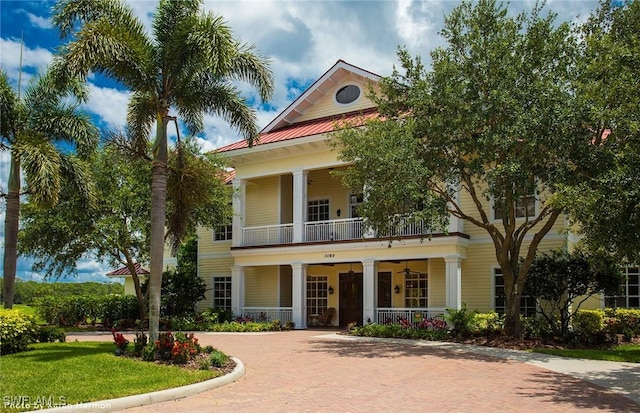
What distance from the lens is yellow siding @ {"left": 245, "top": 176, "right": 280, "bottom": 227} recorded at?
28141 millimetres

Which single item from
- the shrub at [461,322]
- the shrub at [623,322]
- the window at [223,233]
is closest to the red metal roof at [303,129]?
the window at [223,233]

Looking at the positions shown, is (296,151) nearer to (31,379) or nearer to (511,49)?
(511,49)

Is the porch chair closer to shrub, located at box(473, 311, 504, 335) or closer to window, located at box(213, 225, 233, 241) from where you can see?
window, located at box(213, 225, 233, 241)

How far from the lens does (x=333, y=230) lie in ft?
81.4

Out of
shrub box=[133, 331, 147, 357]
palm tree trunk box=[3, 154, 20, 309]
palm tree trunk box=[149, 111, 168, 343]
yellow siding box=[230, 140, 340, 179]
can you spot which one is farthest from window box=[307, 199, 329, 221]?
shrub box=[133, 331, 147, 357]

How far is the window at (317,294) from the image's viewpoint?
27.5 m

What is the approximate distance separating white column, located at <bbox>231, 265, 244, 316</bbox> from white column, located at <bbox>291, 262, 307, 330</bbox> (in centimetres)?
292

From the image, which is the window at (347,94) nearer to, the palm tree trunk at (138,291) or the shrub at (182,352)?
the palm tree trunk at (138,291)

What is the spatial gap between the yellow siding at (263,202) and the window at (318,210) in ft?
4.79

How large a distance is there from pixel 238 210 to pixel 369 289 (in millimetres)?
7375

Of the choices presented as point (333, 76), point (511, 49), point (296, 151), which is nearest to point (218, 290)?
point (296, 151)

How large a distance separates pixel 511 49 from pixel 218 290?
Result: 60.5ft

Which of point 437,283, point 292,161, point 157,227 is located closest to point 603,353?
point 437,283

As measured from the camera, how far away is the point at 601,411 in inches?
357
